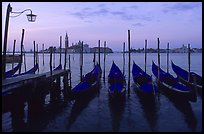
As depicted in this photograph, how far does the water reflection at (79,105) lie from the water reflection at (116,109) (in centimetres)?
156

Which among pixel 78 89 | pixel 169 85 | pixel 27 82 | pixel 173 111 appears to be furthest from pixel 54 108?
pixel 169 85

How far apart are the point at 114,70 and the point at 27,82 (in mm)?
12245

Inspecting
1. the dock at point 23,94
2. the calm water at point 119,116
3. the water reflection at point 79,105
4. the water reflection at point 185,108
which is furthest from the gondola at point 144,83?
the dock at point 23,94

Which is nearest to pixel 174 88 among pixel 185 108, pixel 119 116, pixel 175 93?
pixel 175 93

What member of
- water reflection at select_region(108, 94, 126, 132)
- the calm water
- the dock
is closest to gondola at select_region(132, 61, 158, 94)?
the calm water

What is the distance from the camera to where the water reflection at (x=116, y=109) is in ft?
39.9

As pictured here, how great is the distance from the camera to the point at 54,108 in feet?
50.3

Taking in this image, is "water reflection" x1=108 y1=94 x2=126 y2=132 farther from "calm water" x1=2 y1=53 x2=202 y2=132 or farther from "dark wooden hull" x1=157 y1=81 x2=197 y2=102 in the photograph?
"dark wooden hull" x1=157 y1=81 x2=197 y2=102

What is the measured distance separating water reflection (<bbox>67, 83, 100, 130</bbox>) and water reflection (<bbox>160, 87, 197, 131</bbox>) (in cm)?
523

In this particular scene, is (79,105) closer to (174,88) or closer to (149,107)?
(149,107)

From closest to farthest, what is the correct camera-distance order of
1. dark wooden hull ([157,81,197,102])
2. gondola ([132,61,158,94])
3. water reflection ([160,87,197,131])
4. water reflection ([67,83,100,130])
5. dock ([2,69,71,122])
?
dock ([2,69,71,122]) → water reflection ([160,87,197,131]) → water reflection ([67,83,100,130]) → dark wooden hull ([157,81,197,102]) → gondola ([132,61,158,94])

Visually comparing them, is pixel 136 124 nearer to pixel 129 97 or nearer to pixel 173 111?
pixel 173 111

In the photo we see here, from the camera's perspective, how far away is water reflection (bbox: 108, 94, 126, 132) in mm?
12155

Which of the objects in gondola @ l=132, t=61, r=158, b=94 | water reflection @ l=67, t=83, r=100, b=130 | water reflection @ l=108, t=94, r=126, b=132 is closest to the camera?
water reflection @ l=108, t=94, r=126, b=132
